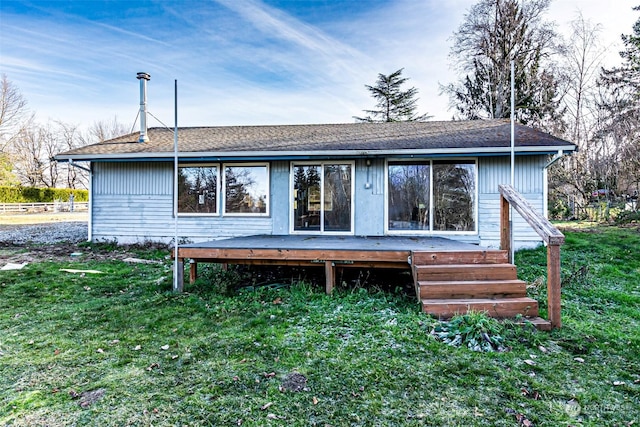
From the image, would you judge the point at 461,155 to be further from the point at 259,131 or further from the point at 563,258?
the point at 259,131

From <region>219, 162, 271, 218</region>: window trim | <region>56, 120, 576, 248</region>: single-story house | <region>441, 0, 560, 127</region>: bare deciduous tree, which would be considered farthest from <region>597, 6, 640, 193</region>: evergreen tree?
<region>219, 162, 271, 218</region>: window trim

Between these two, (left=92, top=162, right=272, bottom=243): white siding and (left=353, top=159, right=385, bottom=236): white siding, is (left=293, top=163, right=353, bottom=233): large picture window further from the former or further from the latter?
(left=92, top=162, right=272, bottom=243): white siding

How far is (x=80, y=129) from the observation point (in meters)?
37.4

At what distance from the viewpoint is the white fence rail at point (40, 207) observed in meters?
22.8

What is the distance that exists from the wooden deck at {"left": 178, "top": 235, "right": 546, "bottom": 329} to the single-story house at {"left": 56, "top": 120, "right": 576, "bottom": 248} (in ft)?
9.41

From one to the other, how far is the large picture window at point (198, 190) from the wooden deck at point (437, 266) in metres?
3.36

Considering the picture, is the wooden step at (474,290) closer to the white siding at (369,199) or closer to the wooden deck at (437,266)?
the wooden deck at (437,266)

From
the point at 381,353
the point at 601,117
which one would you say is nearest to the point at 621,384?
the point at 381,353

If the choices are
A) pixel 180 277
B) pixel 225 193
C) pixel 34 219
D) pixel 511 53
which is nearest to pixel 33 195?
pixel 34 219

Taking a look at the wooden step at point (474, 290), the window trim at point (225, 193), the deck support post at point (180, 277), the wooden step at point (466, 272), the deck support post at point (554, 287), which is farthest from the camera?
the window trim at point (225, 193)

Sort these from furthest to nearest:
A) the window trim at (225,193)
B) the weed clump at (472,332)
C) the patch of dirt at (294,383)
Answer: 1. the window trim at (225,193)
2. the weed clump at (472,332)
3. the patch of dirt at (294,383)

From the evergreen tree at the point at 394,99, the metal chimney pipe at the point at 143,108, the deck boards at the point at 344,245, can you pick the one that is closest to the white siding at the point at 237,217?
the metal chimney pipe at the point at 143,108

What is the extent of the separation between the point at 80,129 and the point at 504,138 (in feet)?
139

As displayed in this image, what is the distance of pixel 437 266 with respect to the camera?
4082 millimetres
